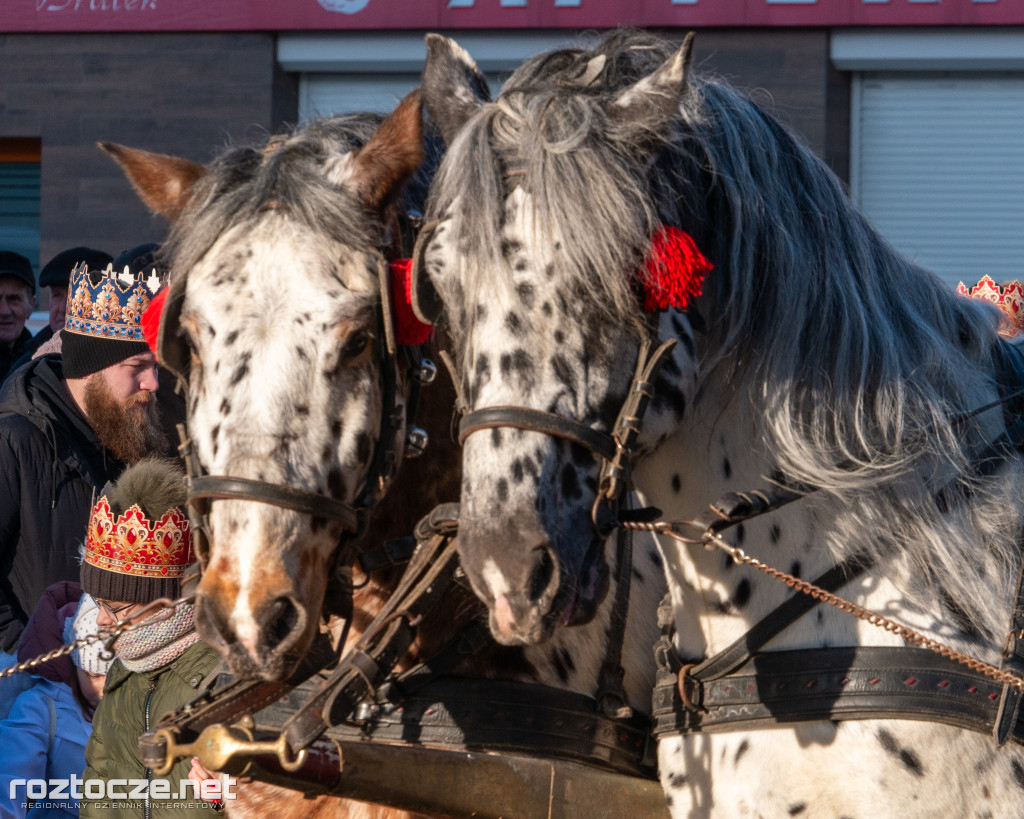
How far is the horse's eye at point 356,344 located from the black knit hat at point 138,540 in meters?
1.02

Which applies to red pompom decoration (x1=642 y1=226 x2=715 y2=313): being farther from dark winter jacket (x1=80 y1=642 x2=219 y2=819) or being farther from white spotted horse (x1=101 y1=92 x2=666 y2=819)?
dark winter jacket (x1=80 y1=642 x2=219 y2=819)

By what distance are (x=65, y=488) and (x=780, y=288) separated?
8.24ft

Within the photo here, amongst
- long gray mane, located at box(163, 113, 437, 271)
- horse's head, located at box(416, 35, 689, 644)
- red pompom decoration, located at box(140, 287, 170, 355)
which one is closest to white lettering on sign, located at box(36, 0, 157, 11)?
long gray mane, located at box(163, 113, 437, 271)

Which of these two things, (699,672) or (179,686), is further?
(179,686)

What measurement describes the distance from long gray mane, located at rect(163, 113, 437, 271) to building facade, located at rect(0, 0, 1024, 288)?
649 centimetres

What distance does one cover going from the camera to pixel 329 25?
9.14m

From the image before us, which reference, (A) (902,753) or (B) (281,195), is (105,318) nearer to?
(B) (281,195)

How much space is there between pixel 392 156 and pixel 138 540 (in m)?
1.27

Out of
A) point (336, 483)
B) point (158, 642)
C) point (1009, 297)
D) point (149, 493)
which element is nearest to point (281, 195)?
point (336, 483)

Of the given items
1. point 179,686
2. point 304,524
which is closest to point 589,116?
point 304,524

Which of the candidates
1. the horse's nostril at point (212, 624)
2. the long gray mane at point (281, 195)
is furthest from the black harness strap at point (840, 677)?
the long gray mane at point (281, 195)

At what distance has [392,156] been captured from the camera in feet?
8.30

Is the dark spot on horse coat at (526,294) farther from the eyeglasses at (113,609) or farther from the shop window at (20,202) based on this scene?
the shop window at (20,202)

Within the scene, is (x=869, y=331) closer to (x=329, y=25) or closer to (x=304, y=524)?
(x=304, y=524)
